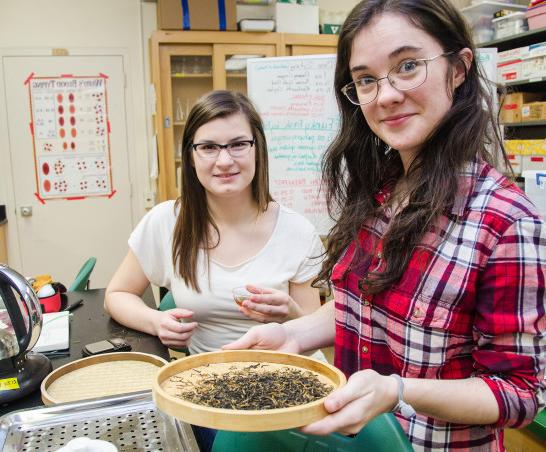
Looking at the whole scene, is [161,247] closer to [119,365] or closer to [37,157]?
[119,365]

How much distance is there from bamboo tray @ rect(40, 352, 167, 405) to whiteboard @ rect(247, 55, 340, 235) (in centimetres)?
199

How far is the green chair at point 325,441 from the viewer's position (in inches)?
31.1

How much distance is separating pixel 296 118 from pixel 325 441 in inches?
97.9

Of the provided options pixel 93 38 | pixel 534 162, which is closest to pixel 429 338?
pixel 534 162

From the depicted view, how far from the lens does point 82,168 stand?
417cm

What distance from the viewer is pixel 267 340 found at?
1088 mm

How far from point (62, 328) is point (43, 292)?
0.30m

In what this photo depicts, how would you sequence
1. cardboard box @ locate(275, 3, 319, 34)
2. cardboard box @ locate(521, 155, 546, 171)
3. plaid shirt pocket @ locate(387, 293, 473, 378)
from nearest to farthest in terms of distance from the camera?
plaid shirt pocket @ locate(387, 293, 473, 378)
cardboard box @ locate(521, 155, 546, 171)
cardboard box @ locate(275, 3, 319, 34)

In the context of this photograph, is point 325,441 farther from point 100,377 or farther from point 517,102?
point 517,102

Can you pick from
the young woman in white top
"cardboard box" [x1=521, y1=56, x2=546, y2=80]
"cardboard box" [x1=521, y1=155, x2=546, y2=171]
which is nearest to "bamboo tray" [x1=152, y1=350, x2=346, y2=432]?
the young woman in white top

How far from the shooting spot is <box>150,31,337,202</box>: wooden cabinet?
12.8ft

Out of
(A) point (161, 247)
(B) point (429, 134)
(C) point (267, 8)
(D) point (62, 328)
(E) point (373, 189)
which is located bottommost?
(D) point (62, 328)

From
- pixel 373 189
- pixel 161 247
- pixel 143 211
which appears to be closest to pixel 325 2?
pixel 143 211

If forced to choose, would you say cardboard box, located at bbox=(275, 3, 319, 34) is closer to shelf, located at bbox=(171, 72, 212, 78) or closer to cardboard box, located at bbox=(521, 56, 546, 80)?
shelf, located at bbox=(171, 72, 212, 78)
